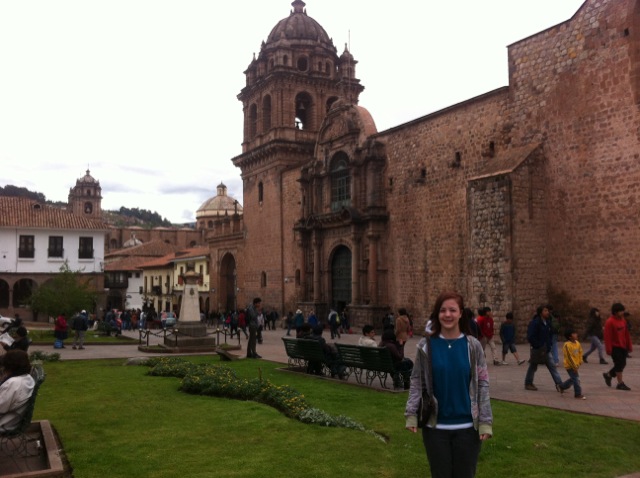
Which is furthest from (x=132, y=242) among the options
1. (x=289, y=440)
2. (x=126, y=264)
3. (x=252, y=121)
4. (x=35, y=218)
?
(x=289, y=440)

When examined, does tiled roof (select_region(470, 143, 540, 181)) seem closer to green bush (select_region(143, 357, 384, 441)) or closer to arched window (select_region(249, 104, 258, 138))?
green bush (select_region(143, 357, 384, 441))

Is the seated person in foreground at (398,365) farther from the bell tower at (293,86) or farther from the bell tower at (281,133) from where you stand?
the bell tower at (293,86)

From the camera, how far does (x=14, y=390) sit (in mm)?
5551

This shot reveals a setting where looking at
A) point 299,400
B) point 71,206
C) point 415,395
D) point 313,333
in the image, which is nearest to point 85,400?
point 299,400

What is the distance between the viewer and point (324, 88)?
36.5 metres

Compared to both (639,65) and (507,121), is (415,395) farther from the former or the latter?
(507,121)

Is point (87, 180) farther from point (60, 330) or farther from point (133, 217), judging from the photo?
point (133, 217)

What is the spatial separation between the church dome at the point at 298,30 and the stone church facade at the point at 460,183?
0.38ft

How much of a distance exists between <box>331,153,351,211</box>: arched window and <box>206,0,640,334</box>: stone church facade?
0.09 meters

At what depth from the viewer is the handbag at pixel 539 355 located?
9.65 meters

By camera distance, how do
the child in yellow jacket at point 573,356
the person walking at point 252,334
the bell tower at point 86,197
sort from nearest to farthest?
the child in yellow jacket at point 573,356, the person walking at point 252,334, the bell tower at point 86,197

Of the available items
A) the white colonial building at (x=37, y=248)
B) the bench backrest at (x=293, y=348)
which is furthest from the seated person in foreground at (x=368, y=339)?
the white colonial building at (x=37, y=248)

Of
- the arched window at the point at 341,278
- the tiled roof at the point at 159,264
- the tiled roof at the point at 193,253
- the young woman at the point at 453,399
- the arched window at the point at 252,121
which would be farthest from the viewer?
the tiled roof at the point at 159,264

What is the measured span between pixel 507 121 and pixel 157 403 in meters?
15.6
